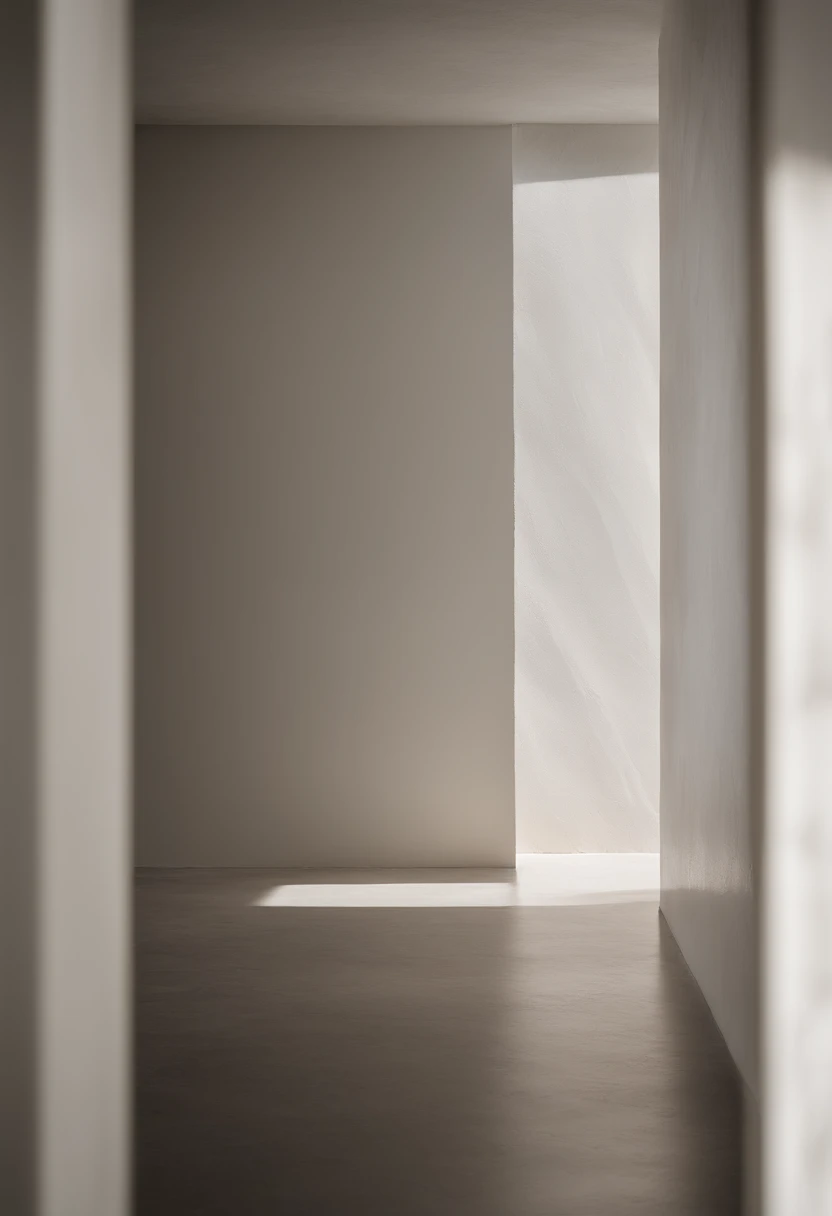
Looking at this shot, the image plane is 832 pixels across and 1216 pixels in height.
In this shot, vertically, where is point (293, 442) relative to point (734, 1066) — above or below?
above

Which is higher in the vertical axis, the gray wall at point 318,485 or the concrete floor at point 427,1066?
the gray wall at point 318,485

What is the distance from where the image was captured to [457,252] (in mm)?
6930

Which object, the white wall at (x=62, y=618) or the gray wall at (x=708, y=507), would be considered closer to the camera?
the white wall at (x=62, y=618)

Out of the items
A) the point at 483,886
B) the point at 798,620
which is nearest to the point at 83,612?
the point at 798,620

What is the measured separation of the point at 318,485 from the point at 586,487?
1.41 meters

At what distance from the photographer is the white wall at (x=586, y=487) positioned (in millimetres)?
7242

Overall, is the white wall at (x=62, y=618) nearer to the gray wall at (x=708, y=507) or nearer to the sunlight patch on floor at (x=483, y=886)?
the gray wall at (x=708, y=507)

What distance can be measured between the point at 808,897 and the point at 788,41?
174 cm

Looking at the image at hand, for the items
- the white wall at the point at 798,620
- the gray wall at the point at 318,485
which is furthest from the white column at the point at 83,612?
the gray wall at the point at 318,485

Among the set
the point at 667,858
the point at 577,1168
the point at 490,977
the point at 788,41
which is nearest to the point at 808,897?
the point at 577,1168

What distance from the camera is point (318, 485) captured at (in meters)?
6.93

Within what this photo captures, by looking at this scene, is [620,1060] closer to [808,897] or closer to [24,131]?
[808,897]

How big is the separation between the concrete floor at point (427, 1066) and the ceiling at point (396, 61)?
11.8 ft

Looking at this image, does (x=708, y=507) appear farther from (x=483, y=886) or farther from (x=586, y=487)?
(x=586, y=487)
